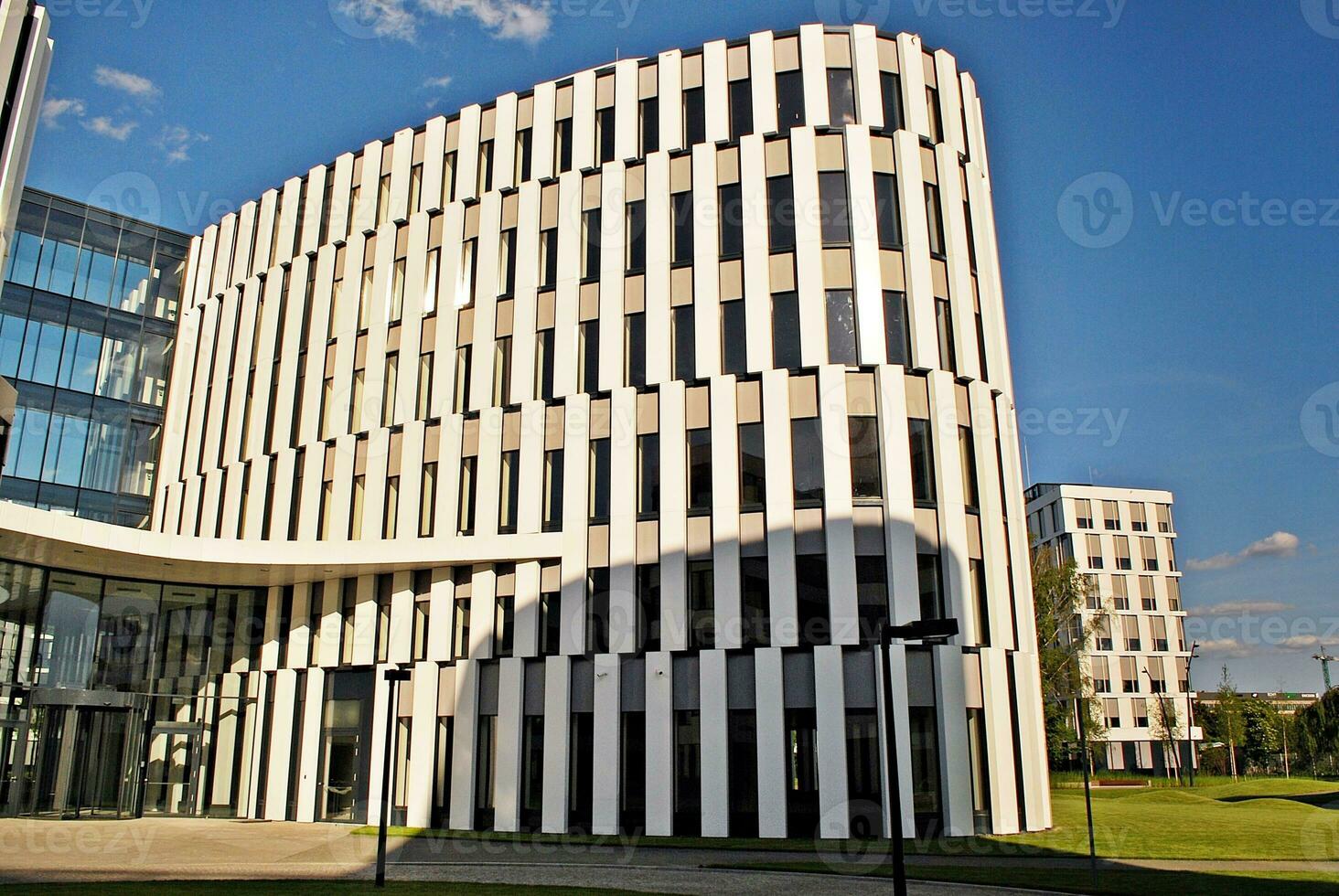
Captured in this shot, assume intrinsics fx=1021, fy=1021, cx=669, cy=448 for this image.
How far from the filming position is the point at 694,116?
3375 centimetres

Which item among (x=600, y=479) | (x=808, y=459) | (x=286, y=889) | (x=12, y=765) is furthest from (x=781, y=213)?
(x=12, y=765)

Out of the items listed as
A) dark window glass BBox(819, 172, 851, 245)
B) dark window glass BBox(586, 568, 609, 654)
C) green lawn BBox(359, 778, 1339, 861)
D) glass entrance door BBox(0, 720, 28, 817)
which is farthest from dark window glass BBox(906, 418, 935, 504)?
glass entrance door BBox(0, 720, 28, 817)

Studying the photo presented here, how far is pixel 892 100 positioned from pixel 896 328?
787cm

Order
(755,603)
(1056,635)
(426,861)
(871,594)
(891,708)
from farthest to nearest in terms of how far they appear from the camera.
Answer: (1056,635) < (755,603) < (871,594) < (426,861) < (891,708)

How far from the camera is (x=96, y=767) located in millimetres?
32312

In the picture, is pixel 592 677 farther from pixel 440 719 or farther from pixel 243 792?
pixel 243 792

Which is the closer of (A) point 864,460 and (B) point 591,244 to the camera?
(A) point 864,460

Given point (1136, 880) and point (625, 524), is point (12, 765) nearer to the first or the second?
point (625, 524)

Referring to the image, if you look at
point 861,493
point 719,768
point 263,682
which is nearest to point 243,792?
point 263,682

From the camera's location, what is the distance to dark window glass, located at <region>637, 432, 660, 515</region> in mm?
30359

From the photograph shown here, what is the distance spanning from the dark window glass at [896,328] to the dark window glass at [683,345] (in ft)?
18.8

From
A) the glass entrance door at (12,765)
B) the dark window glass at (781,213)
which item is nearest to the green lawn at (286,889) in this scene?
the glass entrance door at (12,765)

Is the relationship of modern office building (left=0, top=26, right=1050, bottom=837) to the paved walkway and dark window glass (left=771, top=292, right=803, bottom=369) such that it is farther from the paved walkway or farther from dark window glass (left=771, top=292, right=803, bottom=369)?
the paved walkway

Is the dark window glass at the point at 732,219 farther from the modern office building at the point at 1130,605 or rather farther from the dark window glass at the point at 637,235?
the modern office building at the point at 1130,605
